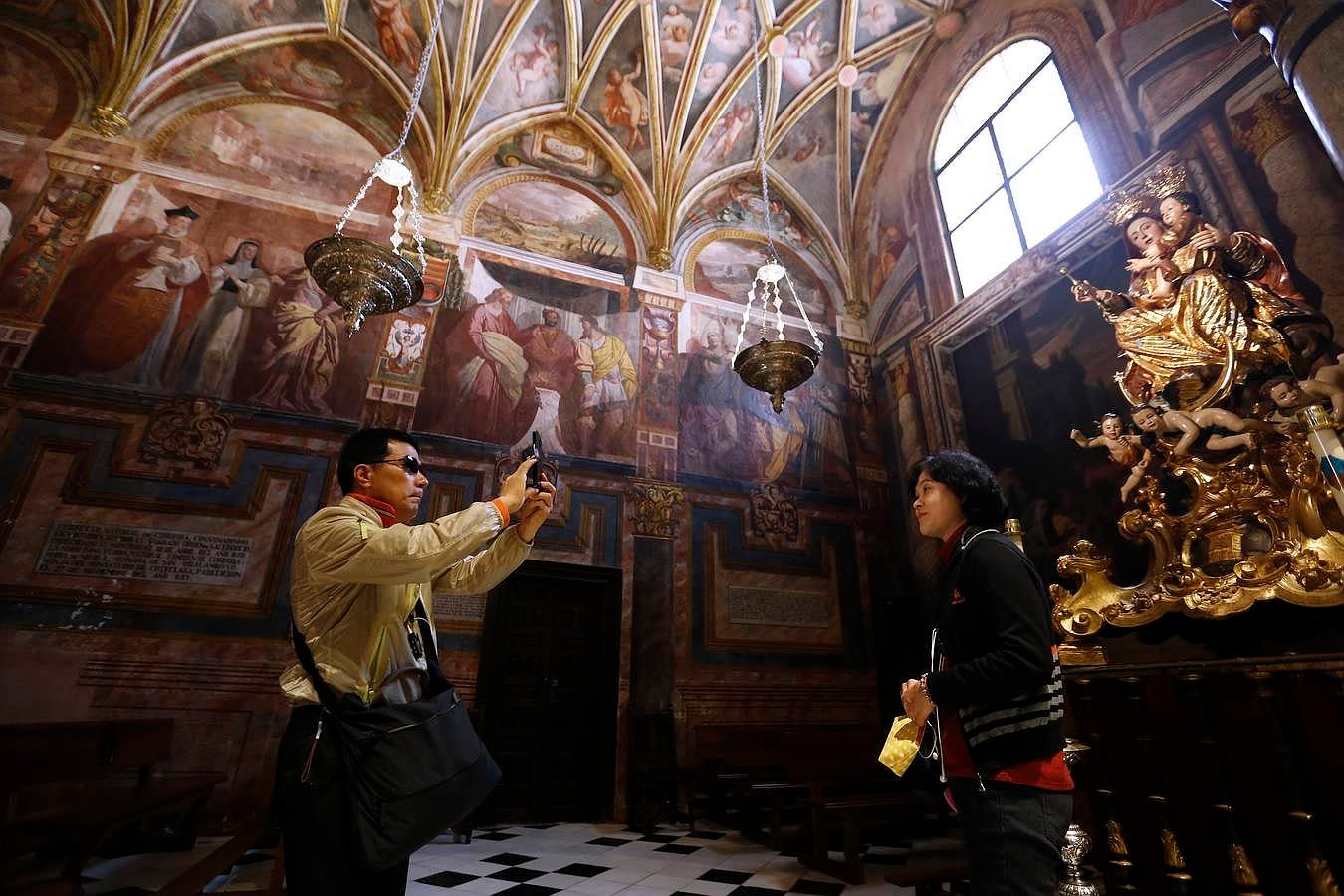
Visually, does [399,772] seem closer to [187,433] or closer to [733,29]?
[187,433]

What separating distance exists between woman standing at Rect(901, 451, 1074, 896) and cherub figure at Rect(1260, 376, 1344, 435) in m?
4.32

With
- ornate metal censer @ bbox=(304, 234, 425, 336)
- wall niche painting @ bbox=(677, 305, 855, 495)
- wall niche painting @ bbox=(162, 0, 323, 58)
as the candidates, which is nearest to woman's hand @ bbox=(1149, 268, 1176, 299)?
wall niche painting @ bbox=(677, 305, 855, 495)

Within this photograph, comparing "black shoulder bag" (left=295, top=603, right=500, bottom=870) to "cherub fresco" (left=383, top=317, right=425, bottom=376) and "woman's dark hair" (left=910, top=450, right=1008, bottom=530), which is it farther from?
"cherub fresco" (left=383, top=317, right=425, bottom=376)

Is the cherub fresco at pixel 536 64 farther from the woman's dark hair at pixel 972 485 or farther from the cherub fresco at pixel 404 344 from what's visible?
the woman's dark hair at pixel 972 485

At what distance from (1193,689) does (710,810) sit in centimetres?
470

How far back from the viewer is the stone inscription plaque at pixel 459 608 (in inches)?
251

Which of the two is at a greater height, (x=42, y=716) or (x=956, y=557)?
(x=956, y=557)

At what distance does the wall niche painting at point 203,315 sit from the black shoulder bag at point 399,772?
6.06m

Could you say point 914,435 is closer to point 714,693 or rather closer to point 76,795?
point 714,693

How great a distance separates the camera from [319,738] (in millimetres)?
1477

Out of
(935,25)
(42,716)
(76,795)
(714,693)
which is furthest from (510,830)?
(935,25)

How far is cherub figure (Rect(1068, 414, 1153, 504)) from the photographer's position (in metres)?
5.54

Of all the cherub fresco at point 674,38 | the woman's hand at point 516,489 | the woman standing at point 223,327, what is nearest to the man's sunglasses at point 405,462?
the woman's hand at point 516,489

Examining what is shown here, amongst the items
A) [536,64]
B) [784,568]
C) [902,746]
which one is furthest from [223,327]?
[902,746]
